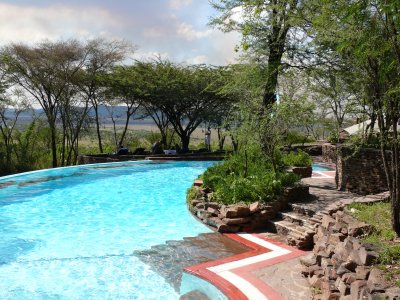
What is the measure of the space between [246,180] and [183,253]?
3.68 m

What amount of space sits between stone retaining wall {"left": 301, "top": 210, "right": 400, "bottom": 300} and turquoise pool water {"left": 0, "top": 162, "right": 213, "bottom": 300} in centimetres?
219

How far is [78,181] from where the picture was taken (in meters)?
15.8

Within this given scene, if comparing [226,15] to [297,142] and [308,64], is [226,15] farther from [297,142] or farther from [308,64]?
[297,142]

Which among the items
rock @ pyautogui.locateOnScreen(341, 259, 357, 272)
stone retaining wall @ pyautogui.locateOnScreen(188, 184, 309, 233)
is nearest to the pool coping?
stone retaining wall @ pyautogui.locateOnScreen(188, 184, 309, 233)

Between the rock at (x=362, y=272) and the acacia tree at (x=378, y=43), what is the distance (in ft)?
5.02

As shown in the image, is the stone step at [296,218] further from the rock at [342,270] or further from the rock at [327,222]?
the rock at [342,270]

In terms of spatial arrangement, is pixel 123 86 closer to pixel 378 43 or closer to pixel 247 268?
pixel 247 268

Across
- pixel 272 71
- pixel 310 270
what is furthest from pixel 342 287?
pixel 272 71

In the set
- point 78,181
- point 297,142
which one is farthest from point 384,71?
point 297,142

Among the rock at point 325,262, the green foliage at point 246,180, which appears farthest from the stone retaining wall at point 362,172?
the rock at point 325,262

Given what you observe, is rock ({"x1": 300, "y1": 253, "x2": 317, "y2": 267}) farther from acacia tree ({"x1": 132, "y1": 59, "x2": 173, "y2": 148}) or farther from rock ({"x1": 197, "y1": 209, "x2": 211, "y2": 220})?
acacia tree ({"x1": 132, "y1": 59, "x2": 173, "y2": 148})

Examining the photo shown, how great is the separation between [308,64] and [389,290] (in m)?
10.6

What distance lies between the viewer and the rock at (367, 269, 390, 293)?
426cm

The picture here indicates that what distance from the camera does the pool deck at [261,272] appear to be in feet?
17.8
